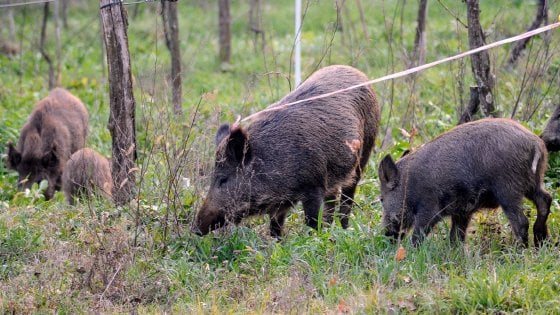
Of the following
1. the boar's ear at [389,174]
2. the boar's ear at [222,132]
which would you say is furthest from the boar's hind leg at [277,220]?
the boar's ear at [389,174]

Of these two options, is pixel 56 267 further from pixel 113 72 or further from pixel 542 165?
pixel 542 165

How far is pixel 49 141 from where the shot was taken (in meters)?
10.8

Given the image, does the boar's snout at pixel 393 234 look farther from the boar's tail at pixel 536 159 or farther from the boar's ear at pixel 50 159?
the boar's ear at pixel 50 159

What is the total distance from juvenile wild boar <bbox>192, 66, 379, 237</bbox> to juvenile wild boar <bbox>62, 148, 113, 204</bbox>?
6.49 ft

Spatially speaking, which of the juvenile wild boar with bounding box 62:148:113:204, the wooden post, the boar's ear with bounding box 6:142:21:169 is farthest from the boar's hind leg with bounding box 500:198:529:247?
the boar's ear with bounding box 6:142:21:169

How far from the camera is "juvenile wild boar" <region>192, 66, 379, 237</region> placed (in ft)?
24.1

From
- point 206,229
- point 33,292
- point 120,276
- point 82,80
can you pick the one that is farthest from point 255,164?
point 82,80

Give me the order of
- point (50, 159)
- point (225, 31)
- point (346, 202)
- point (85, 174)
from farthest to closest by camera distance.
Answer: point (225, 31) → point (50, 159) → point (85, 174) → point (346, 202)

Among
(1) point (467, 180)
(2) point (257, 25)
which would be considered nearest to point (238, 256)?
(1) point (467, 180)

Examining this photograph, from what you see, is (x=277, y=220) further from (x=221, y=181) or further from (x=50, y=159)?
(x=50, y=159)

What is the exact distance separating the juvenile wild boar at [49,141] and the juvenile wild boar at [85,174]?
2.60 ft

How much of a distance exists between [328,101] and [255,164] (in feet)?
2.89

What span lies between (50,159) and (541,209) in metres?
6.29

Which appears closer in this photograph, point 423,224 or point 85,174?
point 423,224
